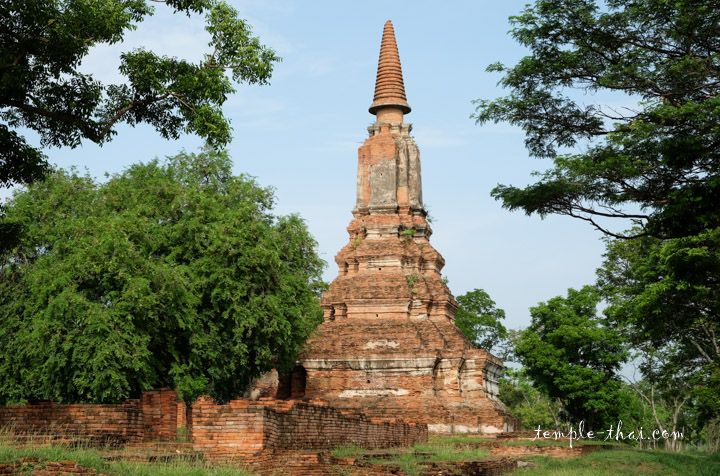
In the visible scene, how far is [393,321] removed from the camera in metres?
30.2

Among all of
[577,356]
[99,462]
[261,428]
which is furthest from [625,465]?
[577,356]

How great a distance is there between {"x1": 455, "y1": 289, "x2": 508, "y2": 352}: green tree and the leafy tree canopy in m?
33.2

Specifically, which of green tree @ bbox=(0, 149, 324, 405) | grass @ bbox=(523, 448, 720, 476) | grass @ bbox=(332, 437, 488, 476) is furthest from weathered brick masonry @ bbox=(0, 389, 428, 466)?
grass @ bbox=(523, 448, 720, 476)

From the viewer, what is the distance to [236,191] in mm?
26703

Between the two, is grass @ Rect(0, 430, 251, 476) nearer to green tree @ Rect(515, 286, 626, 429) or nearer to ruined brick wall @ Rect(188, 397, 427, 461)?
ruined brick wall @ Rect(188, 397, 427, 461)

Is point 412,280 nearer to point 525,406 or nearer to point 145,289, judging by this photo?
point 145,289

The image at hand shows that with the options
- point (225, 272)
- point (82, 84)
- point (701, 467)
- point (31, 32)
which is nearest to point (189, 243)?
point (225, 272)

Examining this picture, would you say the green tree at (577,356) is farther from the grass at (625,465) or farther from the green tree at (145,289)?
the grass at (625,465)

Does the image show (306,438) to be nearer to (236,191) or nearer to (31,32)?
(31,32)

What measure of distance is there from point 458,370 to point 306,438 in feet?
47.0

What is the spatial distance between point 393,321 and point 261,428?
17.4 meters

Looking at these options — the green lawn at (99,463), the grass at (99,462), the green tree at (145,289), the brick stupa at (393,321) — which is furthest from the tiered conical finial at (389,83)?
the green lawn at (99,463)

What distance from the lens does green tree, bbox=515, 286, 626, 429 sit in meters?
36.4

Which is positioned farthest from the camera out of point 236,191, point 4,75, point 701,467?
point 236,191
